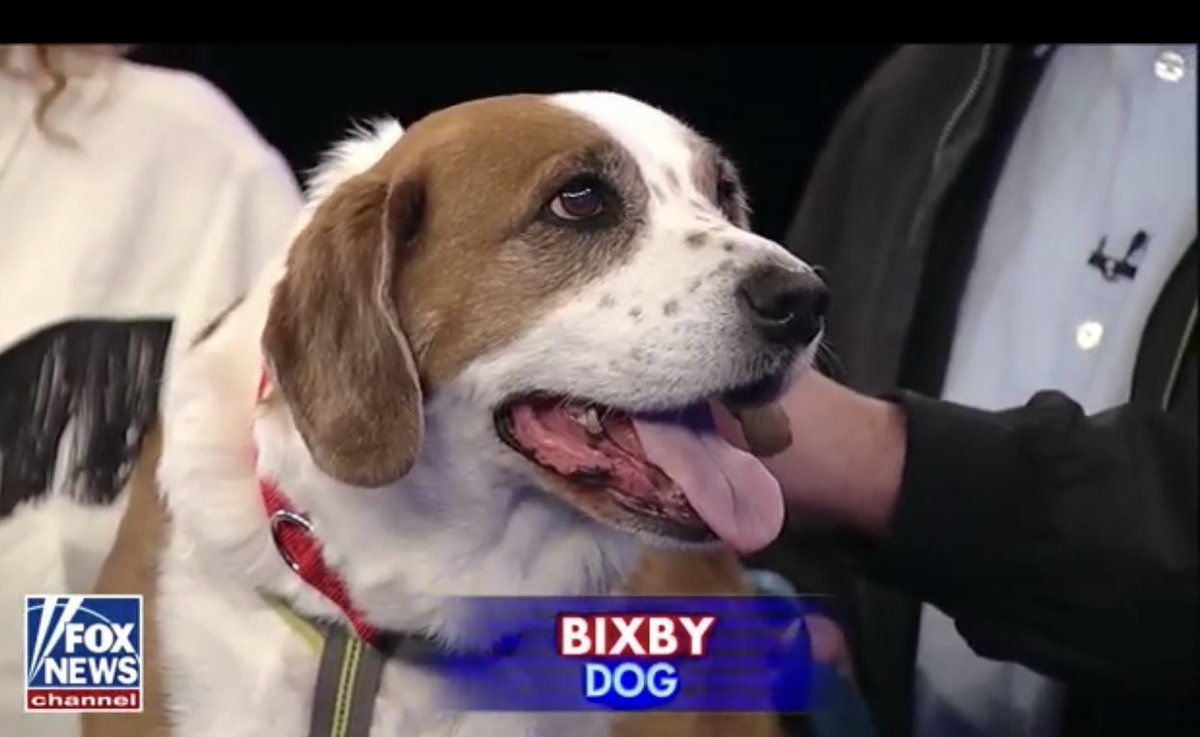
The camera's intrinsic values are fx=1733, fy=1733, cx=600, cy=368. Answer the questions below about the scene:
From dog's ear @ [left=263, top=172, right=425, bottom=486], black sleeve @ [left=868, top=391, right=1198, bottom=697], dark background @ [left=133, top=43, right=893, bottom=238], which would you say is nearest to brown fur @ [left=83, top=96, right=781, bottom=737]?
dog's ear @ [left=263, top=172, right=425, bottom=486]

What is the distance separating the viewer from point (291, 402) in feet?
3.92

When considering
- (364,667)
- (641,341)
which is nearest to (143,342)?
(364,667)

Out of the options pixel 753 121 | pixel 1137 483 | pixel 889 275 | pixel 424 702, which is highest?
pixel 753 121

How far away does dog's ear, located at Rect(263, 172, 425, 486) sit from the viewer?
1.18m

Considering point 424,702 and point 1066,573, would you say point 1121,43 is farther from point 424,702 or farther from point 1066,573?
point 424,702

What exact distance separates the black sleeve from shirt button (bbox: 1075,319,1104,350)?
1.8 inches

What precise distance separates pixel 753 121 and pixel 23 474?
2.11ft

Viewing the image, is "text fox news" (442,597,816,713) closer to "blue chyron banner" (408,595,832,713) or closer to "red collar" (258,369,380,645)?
"blue chyron banner" (408,595,832,713)

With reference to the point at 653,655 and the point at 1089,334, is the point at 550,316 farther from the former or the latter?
the point at 1089,334

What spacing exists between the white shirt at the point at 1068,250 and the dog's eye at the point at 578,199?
1.19ft

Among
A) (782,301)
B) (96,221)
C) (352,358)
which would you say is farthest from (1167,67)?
(96,221)

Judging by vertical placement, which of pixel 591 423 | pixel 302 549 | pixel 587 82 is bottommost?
pixel 302 549

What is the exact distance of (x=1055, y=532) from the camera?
1385mm

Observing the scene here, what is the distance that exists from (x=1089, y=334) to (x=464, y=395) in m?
0.52
